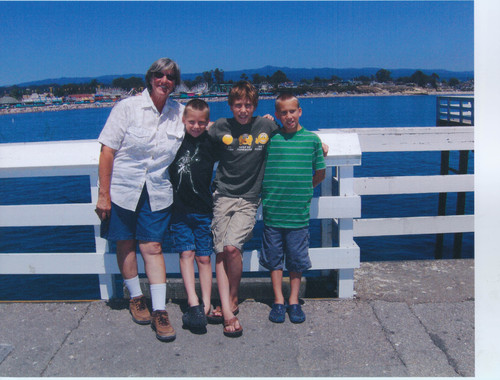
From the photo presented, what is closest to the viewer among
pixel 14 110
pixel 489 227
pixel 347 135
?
pixel 489 227

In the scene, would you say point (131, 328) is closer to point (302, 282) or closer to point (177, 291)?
point (177, 291)

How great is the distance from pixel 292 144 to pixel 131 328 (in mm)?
1863

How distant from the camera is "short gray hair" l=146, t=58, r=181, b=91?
3582 millimetres

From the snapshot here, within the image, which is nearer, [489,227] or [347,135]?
[489,227]

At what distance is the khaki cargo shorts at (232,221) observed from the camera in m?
3.67

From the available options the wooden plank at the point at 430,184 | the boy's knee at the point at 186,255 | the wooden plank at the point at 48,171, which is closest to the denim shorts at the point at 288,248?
the boy's knee at the point at 186,255

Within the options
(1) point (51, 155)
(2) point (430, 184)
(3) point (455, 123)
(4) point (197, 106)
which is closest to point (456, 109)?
(3) point (455, 123)

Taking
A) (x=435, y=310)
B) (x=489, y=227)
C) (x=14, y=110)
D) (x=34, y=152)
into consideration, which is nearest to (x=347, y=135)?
(x=489, y=227)

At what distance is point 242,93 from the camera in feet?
12.0

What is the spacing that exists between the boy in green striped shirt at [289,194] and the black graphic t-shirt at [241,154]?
7 centimetres

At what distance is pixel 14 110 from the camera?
184 meters

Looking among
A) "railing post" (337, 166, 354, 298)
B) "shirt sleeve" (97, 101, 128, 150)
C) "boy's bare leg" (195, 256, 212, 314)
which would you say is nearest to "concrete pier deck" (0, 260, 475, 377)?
"railing post" (337, 166, 354, 298)

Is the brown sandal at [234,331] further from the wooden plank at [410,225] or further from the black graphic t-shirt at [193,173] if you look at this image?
the wooden plank at [410,225]

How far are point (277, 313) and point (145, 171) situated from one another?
4.87 ft
